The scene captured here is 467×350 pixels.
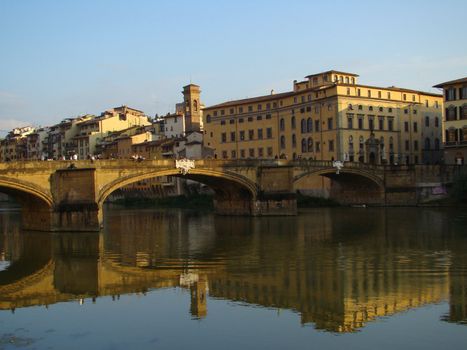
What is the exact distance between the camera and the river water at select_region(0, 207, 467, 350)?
15148 millimetres

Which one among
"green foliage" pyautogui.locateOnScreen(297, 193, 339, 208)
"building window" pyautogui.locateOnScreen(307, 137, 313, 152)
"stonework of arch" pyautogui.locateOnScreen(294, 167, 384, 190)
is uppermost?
"building window" pyautogui.locateOnScreen(307, 137, 313, 152)

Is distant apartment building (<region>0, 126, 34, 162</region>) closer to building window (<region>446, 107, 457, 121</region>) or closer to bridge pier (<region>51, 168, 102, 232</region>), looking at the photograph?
building window (<region>446, 107, 457, 121</region>)

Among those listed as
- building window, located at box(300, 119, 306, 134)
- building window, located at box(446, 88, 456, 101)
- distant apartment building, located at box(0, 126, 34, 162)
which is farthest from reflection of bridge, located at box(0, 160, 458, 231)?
distant apartment building, located at box(0, 126, 34, 162)

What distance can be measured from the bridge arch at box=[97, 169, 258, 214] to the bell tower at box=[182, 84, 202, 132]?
43957 millimetres

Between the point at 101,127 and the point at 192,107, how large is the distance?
20853mm

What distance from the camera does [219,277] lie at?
76.2ft

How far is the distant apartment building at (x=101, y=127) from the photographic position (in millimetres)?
113312

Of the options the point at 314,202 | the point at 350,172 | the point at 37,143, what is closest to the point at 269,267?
the point at 350,172

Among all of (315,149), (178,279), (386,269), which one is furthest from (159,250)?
(315,149)

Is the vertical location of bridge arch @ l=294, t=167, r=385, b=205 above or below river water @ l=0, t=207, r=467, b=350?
above

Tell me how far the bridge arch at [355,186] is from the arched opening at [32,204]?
27094 mm

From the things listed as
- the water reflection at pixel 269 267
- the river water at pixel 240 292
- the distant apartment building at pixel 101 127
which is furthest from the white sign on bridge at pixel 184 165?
the distant apartment building at pixel 101 127

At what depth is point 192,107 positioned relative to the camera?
103m

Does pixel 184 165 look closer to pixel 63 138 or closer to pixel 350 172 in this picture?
pixel 350 172
